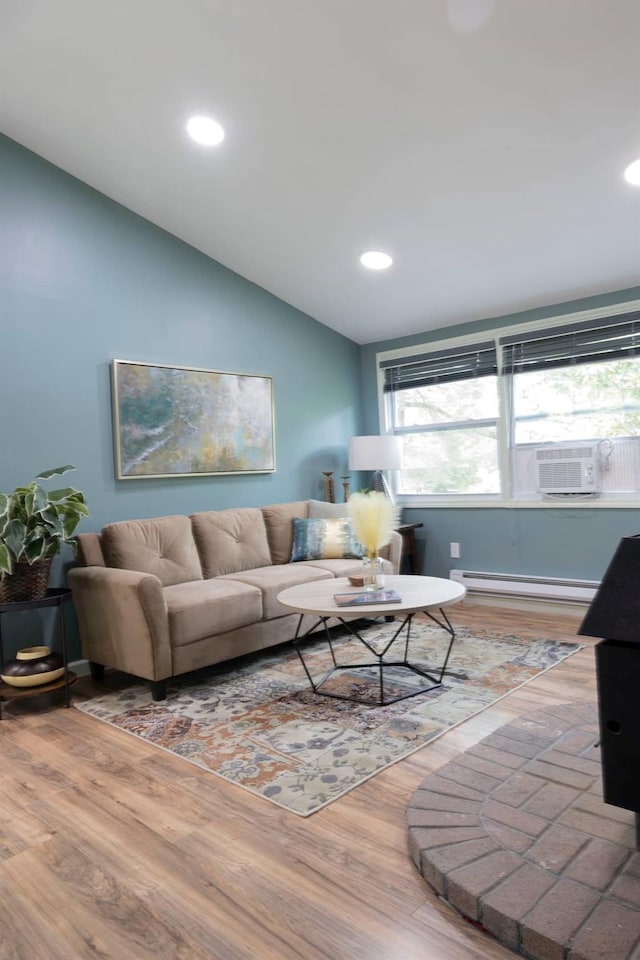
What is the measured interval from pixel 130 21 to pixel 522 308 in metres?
3.05

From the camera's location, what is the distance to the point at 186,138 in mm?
3203

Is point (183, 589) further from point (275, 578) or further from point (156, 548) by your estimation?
point (275, 578)

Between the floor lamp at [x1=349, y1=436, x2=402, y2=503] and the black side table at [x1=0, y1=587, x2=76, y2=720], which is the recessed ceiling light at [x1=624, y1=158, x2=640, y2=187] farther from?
the black side table at [x1=0, y1=587, x2=76, y2=720]

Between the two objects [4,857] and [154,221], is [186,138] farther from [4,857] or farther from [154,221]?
[4,857]

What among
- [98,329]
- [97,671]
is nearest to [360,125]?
[98,329]

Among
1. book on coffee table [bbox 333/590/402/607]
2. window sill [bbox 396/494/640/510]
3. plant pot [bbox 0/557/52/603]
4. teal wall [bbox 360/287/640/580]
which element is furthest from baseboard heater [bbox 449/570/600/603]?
plant pot [bbox 0/557/52/603]

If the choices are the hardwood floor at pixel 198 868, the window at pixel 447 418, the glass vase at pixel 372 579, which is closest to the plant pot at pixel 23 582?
the hardwood floor at pixel 198 868

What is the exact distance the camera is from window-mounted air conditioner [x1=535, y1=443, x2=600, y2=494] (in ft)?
14.0

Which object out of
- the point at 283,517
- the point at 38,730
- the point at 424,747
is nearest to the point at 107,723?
the point at 38,730

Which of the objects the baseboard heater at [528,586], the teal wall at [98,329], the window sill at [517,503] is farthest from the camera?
the baseboard heater at [528,586]

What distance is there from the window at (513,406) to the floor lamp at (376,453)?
55cm

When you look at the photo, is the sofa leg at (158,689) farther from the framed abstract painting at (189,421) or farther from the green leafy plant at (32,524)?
the framed abstract painting at (189,421)

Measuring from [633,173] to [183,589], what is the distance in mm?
3042

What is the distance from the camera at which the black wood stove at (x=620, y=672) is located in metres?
A: 1.52
